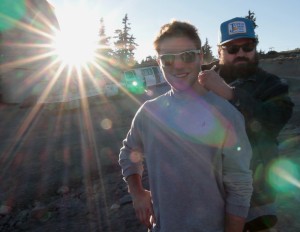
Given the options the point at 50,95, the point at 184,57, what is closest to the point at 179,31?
the point at 184,57

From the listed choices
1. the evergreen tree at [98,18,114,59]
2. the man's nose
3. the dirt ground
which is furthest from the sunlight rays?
the evergreen tree at [98,18,114,59]

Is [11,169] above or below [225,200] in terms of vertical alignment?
below

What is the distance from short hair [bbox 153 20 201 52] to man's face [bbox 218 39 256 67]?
29.8 inches

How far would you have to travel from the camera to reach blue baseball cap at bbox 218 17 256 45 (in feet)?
8.50

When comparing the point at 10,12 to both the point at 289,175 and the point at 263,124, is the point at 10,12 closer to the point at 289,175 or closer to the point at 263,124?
the point at 289,175

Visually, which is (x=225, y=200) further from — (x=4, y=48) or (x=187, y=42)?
(x=4, y=48)

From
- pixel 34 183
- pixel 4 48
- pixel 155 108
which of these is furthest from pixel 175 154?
pixel 4 48

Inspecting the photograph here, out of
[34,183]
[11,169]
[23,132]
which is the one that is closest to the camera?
[34,183]

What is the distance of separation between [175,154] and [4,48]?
2694 cm

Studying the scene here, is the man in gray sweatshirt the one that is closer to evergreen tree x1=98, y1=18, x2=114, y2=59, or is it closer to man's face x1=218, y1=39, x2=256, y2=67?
man's face x1=218, y1=39, x2=256, y2=67

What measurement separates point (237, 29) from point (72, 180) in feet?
18.8

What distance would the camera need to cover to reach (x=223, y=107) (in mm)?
1804

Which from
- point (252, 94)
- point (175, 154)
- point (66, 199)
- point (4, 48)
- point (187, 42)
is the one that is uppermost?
point (4, 48)

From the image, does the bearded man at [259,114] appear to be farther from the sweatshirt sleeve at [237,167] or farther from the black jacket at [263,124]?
the sweatshirt sleeve at [237,167]
